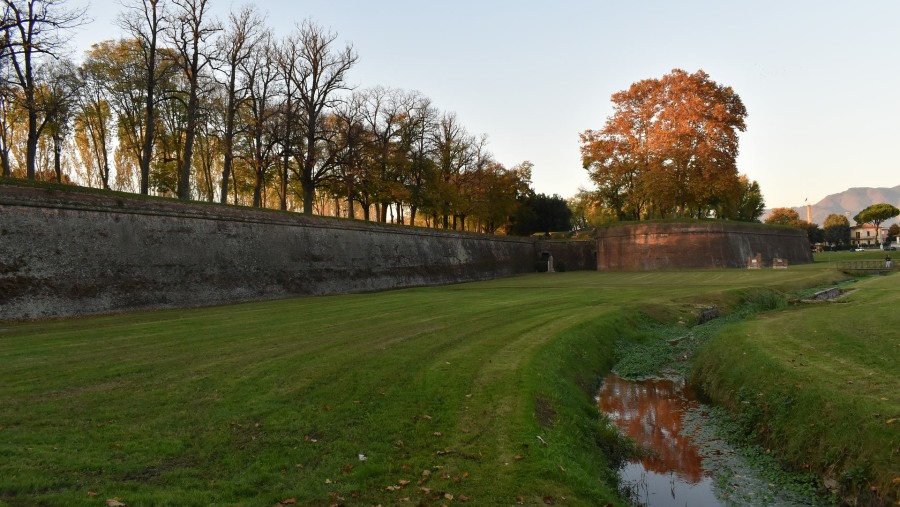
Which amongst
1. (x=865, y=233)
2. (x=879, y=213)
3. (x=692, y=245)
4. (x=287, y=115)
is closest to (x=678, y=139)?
(x=692, y=245)

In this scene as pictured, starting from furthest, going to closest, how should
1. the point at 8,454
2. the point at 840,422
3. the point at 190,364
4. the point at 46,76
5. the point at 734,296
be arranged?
the point at 46,76 → the point at 734,296 → the point at 190,364 → the point at 840,422 → the point at 8,454

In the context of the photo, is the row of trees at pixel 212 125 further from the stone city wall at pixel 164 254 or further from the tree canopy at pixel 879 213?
the tree canopy at pixel 879 213

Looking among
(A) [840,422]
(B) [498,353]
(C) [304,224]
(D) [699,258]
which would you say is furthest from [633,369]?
(D) [699,258]

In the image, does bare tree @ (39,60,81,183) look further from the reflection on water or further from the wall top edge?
the reflection on water

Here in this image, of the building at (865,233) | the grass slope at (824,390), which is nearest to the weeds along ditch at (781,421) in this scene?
the grass slope at (824,390)

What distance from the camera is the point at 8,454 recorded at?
568cm

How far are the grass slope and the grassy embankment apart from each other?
8.80 feet

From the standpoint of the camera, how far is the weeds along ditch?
6273mm

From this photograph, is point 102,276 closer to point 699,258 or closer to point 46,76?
point 46,76

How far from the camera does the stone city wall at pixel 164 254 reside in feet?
57.9

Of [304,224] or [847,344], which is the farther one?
[304,224]

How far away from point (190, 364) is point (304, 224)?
20.5 meters

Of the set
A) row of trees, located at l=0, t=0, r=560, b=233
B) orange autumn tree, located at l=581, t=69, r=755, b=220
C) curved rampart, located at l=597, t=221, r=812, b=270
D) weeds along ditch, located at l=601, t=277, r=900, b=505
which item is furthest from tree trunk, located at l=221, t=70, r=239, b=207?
curved rampart, located at l=597, t=221, r=812, b=270

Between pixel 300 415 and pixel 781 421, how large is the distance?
7.46 meters
